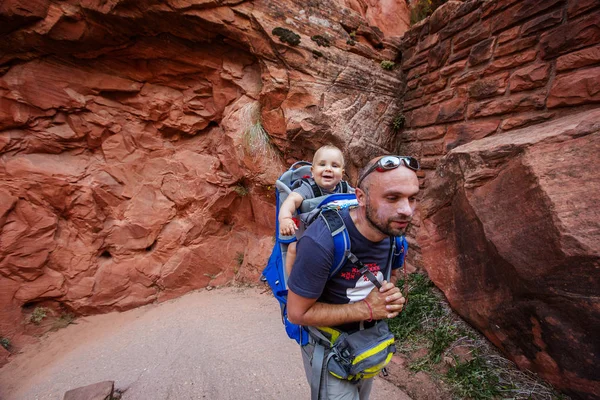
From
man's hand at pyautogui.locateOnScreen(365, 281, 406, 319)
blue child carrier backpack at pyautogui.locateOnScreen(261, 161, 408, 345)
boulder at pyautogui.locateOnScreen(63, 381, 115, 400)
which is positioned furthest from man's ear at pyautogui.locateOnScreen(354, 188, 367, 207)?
boulder at pyautogui.locateOnScreen(63, 381, 115, 400)

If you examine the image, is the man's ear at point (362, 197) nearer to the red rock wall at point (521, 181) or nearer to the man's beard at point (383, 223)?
the man's beard at point (383, 223)

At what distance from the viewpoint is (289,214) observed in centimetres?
188

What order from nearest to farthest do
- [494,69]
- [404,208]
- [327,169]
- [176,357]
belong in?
1. [404,208]
2. [327,169]
3. [176,357]
4. [494,69]

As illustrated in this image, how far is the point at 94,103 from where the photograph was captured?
4602mm

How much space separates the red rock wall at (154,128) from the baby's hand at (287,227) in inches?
113

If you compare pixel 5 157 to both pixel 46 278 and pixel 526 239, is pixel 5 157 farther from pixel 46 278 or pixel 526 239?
pixel 526 239

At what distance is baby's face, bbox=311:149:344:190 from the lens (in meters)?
2.33

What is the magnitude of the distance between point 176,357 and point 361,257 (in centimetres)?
313

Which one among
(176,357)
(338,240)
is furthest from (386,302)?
(176,357)

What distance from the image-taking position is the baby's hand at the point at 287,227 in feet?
5.86

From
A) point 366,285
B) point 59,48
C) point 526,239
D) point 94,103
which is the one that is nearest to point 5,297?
point 94,103

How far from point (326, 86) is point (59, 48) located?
169 inches

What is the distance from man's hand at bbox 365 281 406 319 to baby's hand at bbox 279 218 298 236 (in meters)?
0.68

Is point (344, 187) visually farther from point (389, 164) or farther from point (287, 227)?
point (389, 164)
